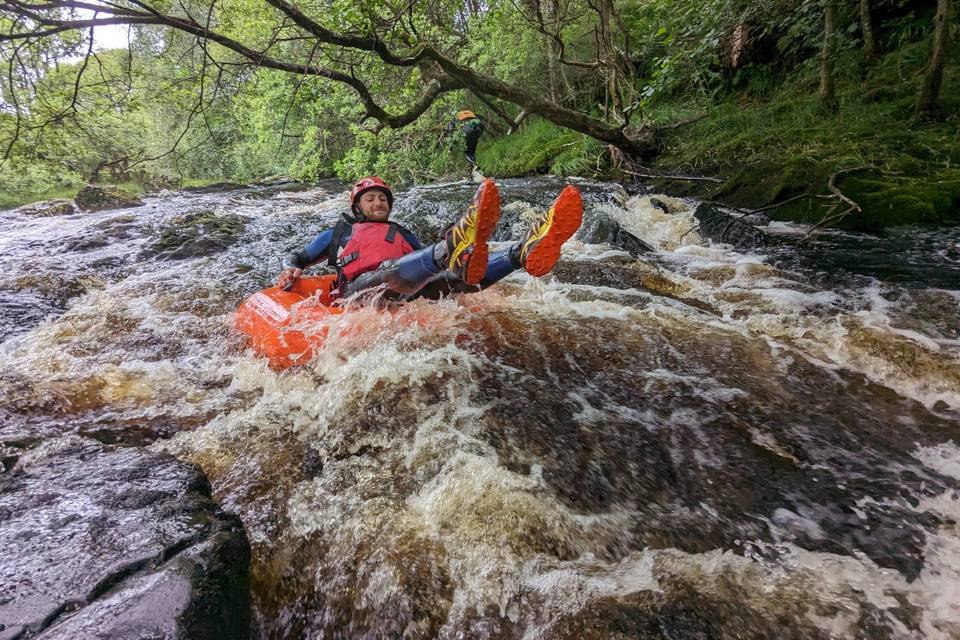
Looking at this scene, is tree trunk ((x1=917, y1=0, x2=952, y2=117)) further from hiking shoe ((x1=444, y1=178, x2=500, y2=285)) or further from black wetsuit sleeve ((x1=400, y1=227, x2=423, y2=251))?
black wetsuit sleeve ((x1=400, y1=227, x2=423, y2=251))

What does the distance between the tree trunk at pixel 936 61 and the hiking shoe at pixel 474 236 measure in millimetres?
5044

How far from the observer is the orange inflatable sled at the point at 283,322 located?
2857 millimetres

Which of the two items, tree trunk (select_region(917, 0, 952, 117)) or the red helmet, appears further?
tree trunk (select_region(917, 0, 952, 117))

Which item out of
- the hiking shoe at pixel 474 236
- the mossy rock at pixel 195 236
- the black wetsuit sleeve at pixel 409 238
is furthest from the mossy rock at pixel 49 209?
the hiking shoe at pixel 474 236

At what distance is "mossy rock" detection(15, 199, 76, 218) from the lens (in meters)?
9.56

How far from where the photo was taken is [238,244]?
6.17 m

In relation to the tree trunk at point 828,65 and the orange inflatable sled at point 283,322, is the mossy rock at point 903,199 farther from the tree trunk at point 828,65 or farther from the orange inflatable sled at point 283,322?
the orange inflatable sled at point 283,322

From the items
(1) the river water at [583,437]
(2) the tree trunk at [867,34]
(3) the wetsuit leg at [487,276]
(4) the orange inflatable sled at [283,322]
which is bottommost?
(1) the river water at [583,437]

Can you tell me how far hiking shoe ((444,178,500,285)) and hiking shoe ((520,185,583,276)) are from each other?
0.26 m

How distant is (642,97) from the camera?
569cm

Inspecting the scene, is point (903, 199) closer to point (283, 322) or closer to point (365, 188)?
point (365, 188)

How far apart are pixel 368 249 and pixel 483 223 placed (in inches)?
55.9

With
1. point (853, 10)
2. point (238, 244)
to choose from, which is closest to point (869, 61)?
point (853, 10)

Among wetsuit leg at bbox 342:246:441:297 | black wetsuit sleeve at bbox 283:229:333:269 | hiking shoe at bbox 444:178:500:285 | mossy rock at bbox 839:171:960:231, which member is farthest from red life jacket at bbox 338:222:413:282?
mossy rock at bbox 839:171:960:231
